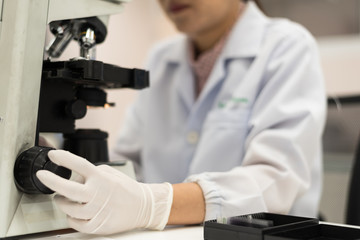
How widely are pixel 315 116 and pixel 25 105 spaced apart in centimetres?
71

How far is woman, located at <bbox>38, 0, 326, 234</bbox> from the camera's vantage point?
652 millimetres

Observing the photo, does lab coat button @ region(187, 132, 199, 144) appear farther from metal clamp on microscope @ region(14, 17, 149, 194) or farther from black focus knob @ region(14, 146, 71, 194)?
black focus knob @ region(14, 146, 71, 194)

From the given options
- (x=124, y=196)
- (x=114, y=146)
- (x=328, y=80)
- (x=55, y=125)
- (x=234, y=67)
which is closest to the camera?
(x=124, y=196)

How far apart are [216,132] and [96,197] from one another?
620 mm

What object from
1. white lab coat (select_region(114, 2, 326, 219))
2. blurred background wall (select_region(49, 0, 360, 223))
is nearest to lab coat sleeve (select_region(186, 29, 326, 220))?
white lab coat (select_region(114, 2, 326, 219))

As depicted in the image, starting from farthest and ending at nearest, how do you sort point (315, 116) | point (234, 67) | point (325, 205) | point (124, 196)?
point (325, 205), point (234, 67), point (315, 116), point (124, 196)

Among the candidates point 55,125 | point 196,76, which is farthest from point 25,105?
point 196,76

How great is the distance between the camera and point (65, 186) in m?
0.60

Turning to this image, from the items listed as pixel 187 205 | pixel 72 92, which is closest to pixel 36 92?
pixel 72 92

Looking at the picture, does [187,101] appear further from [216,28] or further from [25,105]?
[25,105]

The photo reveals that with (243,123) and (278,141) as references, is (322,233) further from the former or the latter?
(243,123)

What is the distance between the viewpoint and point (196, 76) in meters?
1.43


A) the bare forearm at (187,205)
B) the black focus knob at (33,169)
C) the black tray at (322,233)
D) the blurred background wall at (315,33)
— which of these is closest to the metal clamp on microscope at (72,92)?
the black focus knob at (33,169)

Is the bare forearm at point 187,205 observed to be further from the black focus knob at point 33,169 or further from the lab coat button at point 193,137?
the lab coat button at point 193,137
